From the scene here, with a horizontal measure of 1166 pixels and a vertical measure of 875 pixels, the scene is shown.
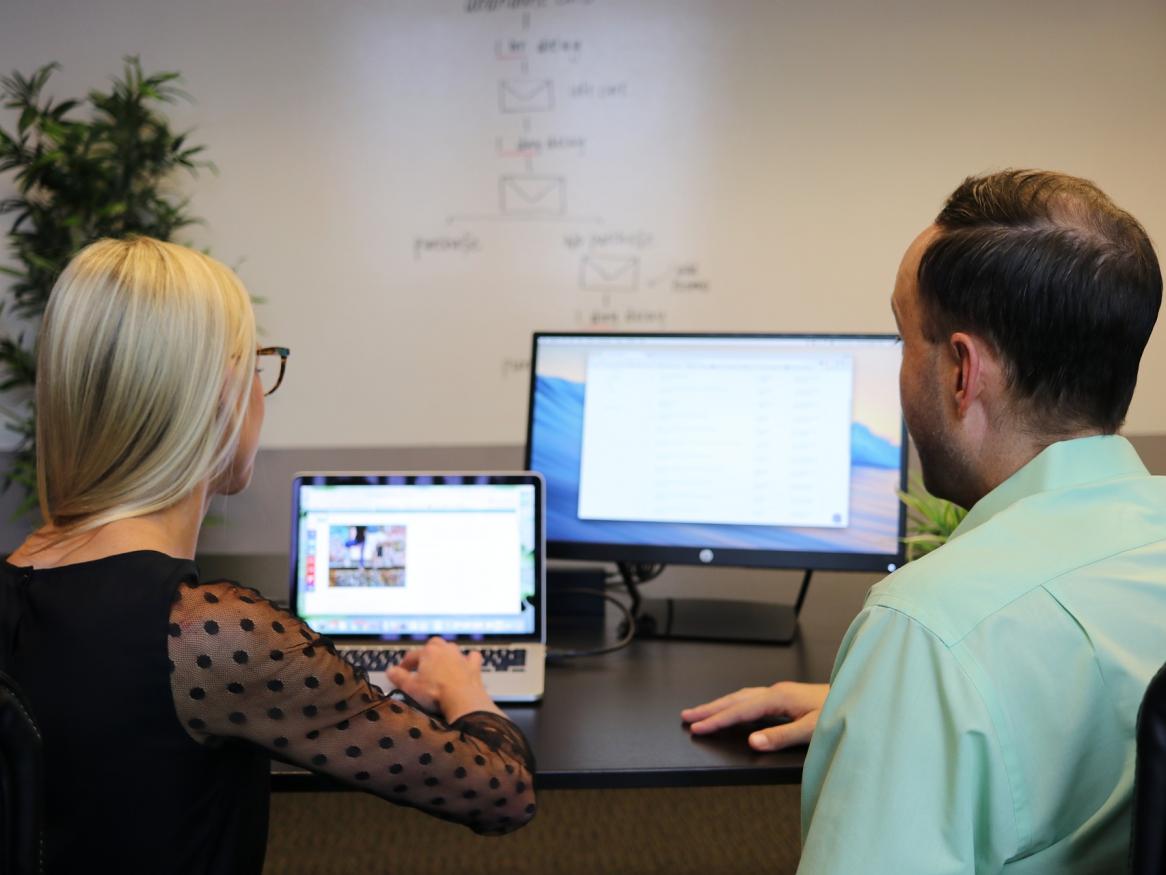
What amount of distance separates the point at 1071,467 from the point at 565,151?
9.04 ft

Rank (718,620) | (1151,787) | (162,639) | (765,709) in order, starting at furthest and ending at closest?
1. (718,620)
2. (765,709)
3. (162,639)
4. (1151,787)

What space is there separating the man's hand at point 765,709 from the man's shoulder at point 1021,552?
20.4 inches

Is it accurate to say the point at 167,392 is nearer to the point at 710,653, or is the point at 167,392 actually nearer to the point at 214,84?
the point at 710,653

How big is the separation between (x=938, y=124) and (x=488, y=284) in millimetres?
1532

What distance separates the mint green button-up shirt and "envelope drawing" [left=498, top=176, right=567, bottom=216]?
9.15ft

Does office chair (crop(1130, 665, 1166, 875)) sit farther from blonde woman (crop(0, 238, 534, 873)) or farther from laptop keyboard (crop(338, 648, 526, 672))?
laptop keyboard (crop(338, 648, 526, 672))

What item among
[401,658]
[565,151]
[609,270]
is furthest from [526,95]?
[401,658]

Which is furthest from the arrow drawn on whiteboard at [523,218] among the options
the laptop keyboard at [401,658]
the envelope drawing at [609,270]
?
the laptop keyboard at [401,658]

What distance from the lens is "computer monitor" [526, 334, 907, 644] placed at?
1.74 m

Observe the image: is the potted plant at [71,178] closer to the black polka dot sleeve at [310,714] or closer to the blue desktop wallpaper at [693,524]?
the blue desktop wallpaper at [693,524]

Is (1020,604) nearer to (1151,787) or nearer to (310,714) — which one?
(1151,787)

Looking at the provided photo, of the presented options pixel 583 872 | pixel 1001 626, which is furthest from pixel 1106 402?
pixel 583 872

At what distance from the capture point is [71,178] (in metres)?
3.18

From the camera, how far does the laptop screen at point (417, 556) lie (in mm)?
1592
